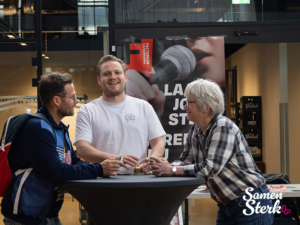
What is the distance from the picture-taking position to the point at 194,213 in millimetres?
5418

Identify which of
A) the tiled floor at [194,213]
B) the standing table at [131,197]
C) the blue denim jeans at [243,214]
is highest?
the standing table at [131,197]

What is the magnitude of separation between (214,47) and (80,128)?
248 centimetres

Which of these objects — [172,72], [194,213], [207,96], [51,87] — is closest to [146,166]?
[207,96]

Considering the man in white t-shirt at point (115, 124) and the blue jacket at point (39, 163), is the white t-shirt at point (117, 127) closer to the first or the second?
the man in white t-shirt at point (115, 124)

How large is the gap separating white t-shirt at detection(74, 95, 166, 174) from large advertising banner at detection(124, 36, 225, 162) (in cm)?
183

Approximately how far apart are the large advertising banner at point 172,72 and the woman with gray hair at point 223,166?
2.33 metres

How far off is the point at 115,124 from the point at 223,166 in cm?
89

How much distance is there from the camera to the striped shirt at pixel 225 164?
1.85 m

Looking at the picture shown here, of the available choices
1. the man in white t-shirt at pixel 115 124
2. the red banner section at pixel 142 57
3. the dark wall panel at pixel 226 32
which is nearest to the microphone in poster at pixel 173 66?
the red banner section at pixel 142 57

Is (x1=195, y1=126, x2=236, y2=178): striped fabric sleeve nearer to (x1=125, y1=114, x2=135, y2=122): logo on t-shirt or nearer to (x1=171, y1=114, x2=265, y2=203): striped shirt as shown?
(x1=171, y1=114, x2=265, y2=203): striped shirt

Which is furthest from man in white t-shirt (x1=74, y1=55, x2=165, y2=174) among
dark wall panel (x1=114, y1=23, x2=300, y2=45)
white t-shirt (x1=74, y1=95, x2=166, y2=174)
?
dark wall panel (x1=114, y1=23, x2=300, y2=45)

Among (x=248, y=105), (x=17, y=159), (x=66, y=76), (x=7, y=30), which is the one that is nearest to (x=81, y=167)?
(x=17, y=159)

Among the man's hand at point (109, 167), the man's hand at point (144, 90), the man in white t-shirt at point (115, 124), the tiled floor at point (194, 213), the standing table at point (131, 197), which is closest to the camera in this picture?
the standing table at point (131, 197)

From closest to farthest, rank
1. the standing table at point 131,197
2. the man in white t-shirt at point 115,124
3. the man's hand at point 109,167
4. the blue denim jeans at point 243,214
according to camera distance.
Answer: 1. the standing table at point 131,197
2. the man's hand at point 109,167
3. the blue denim jeans at point 243,214
4. the man in white t-shirt at point 115,124
